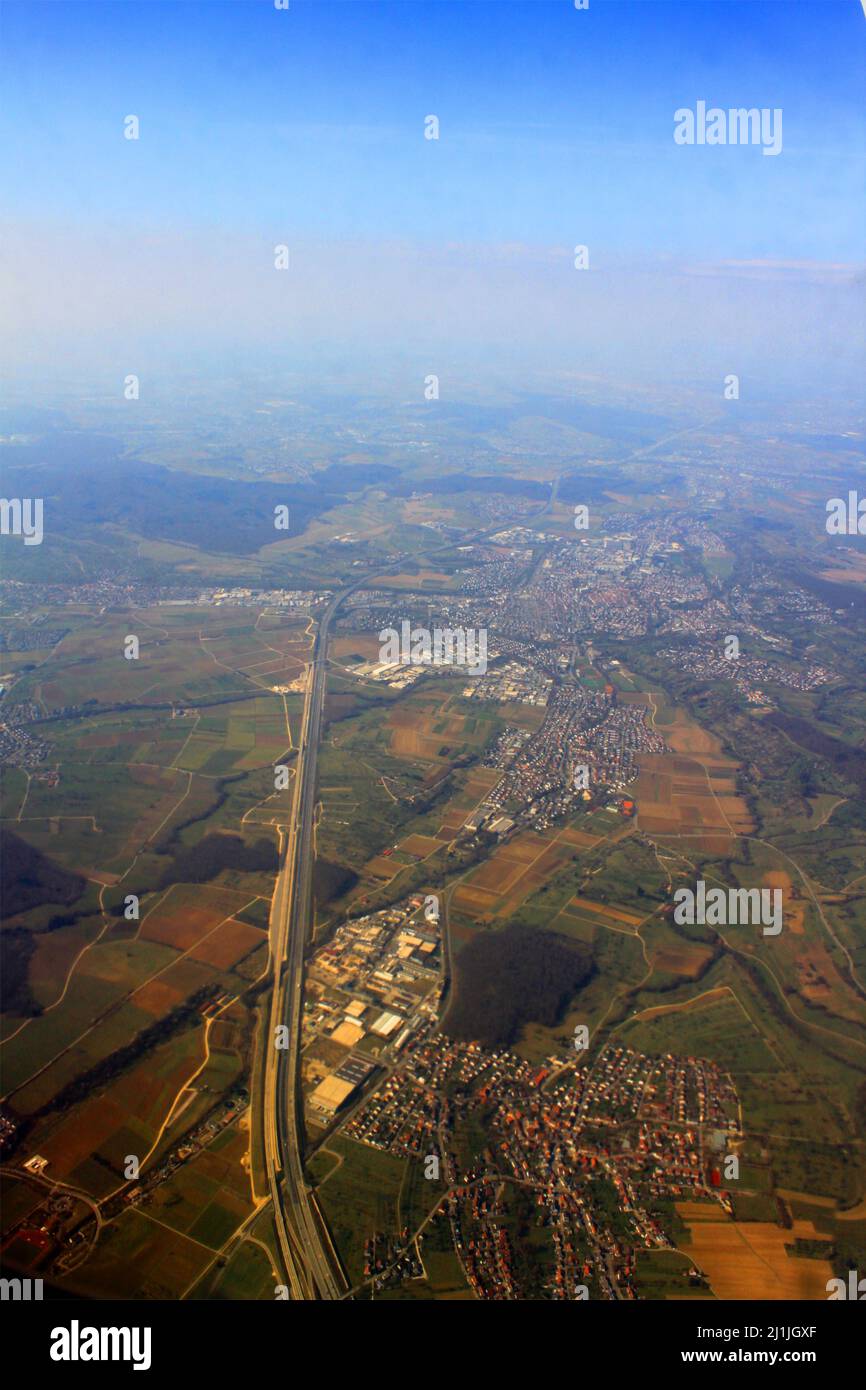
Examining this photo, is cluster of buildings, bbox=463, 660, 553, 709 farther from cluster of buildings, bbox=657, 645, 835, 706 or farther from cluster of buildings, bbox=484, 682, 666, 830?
cluster of buildings, bbox=657, 645, 835, 706

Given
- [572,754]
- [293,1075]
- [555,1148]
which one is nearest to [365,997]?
[293,1075]

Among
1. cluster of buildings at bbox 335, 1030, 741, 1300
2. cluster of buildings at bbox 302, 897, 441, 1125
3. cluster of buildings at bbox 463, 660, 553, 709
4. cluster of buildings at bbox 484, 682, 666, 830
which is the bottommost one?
cluster of buildings at bbox 335, 1030, 741, 1300

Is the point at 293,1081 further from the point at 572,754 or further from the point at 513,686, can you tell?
the point at 513,686

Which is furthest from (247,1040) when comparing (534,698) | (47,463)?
(47,463)

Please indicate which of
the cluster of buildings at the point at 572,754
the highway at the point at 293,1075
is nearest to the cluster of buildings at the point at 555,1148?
the highway at the point at 293,1075

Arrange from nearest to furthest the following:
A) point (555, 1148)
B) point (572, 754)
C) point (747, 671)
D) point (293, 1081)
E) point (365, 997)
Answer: point (555, 1148) < point (293, 1081) < point (365, 997) < point (572, 754) < point (747, 671)

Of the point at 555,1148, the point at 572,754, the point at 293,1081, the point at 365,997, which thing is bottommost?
the point at 555,1148

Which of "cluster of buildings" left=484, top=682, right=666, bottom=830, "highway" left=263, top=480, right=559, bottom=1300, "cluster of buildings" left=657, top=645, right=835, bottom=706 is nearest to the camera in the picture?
"highway" left=263, top=480, right=559, bottom=1300

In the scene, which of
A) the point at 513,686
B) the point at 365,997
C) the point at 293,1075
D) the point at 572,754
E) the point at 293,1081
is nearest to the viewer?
the point at 293,1081

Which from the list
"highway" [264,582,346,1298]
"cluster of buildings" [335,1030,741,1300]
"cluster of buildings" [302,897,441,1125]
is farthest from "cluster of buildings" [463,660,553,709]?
"cluster of buildings" [335,1030,741,1300]

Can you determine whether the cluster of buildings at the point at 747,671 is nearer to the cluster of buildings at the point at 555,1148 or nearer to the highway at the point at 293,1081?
the highway at the point at 293,1081

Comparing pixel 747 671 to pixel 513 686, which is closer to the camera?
pixel 513 686

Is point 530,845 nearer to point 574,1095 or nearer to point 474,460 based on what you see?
point 574,1095
